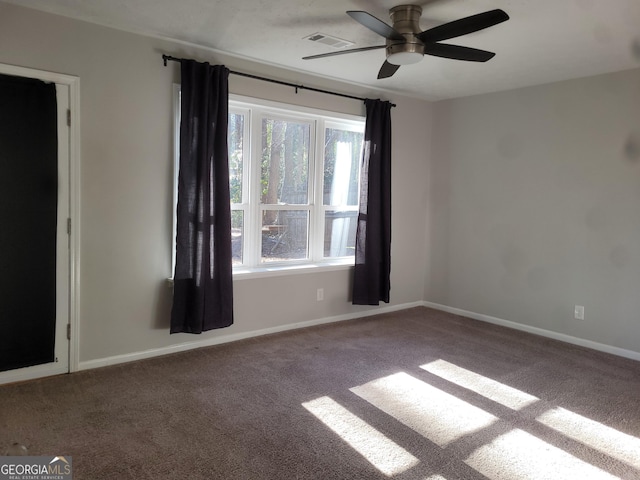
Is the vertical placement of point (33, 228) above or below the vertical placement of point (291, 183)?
below

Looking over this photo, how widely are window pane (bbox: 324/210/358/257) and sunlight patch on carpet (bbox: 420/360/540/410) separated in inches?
→ 65.3

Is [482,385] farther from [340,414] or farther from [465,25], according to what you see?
[465,25]

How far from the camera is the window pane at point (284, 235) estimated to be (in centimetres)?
429

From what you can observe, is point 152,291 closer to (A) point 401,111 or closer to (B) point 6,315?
(B) point 6,315

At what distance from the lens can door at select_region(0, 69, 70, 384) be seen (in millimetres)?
2893

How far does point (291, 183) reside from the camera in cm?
439

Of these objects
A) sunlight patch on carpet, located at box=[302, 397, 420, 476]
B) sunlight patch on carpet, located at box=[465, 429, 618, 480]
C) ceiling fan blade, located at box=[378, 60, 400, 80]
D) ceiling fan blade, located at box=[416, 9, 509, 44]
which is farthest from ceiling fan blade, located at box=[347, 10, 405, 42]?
sunlight patch on carpet, located at box=[465, 429, 618, 480]

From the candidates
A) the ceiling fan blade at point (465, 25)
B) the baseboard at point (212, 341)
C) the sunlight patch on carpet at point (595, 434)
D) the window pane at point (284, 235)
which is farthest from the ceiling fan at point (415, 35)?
the baseboard at point (212, 341)

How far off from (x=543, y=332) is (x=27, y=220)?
448cm

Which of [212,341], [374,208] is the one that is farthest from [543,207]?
[212,341]

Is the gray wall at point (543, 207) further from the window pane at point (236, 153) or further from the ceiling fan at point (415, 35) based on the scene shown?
the window pane at point (236, 153)

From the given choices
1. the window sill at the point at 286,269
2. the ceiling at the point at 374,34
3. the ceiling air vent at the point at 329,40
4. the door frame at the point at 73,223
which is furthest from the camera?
the window sill at the point at 286,269

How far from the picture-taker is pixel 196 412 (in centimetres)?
271

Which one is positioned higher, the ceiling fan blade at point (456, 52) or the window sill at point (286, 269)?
the ceiling fan blade at point (456, 52)
